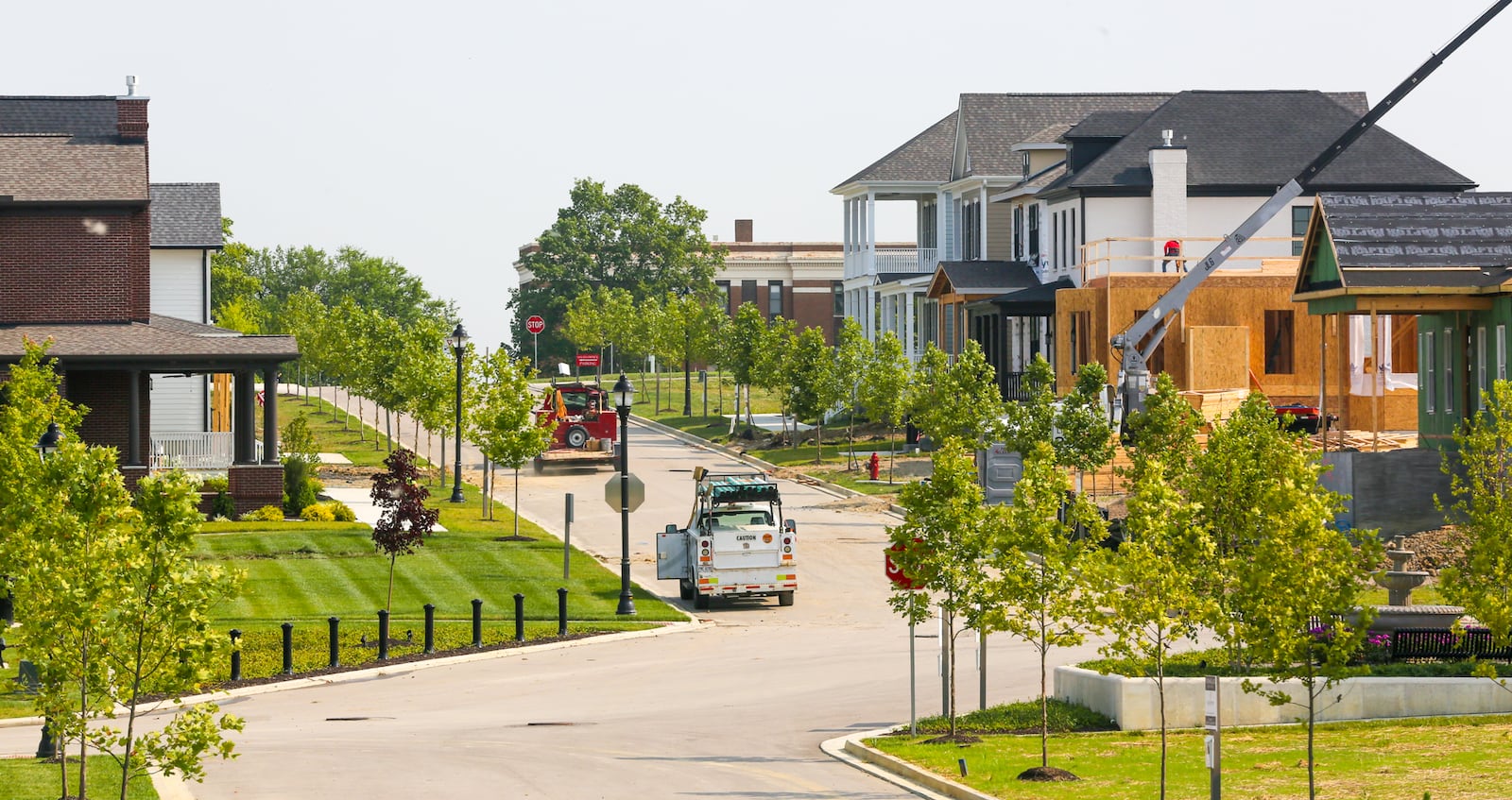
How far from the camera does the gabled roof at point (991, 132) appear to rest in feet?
233

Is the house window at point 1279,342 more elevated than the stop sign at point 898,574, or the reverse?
the house window at point 1279,342

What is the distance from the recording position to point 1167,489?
18609mm

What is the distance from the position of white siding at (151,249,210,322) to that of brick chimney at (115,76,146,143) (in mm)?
→ 5492

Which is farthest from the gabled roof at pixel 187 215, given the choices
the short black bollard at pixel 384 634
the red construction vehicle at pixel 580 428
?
the short black bollard at pixel 384 634

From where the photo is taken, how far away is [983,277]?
6625 cm

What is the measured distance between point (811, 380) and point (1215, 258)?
13.7m

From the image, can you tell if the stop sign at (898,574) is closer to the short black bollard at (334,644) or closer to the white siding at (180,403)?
the short black bollard at (334,644)

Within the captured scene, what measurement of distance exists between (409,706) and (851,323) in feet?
135

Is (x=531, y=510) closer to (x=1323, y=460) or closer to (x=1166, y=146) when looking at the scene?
(x=1323, y=460)

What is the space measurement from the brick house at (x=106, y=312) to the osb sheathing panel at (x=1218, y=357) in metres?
25.0

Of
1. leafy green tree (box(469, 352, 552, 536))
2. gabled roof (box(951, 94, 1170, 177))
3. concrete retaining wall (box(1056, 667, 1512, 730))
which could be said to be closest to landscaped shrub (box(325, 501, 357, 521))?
leafy green tree (box(469, 352, 552, 536))

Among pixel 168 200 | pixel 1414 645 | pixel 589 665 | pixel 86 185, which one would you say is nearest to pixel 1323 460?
pixel 1414 645

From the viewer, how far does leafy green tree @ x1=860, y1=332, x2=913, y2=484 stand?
5719cm

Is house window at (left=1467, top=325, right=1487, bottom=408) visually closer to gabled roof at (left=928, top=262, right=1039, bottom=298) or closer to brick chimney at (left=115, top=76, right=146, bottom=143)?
gabled roof at (left=928, top=262, right=1039, bottom=298)
